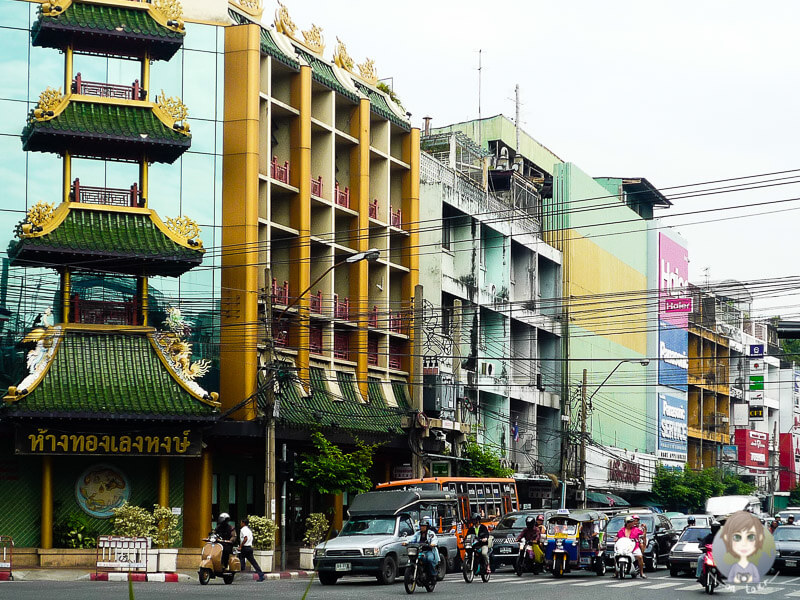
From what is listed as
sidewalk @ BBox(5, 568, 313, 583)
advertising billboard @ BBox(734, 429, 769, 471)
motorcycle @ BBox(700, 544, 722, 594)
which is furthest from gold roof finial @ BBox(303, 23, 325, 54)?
advertising billboard @ BBox(734, 429, 769, 471)

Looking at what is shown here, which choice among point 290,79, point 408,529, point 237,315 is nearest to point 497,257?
point 290,79

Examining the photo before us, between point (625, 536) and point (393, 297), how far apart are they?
22231mm

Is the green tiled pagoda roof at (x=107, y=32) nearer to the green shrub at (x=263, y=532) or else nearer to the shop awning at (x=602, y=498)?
the green shrub at (x=263, y=532)

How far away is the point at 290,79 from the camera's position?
47.7 m

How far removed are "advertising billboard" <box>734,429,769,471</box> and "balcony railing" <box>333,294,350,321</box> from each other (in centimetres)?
5742

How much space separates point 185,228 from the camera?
4056 centimetres

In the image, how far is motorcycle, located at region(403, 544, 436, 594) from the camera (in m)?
26.5

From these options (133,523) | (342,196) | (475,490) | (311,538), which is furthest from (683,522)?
(133,523)

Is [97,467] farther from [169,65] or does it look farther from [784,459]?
[784,459]

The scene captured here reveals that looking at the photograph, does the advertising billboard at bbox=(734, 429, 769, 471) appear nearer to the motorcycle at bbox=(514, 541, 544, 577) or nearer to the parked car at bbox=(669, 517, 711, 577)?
the parked car at bbox=(669, 517, 711, 577)

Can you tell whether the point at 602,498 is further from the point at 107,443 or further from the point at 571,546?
the point at 107,443

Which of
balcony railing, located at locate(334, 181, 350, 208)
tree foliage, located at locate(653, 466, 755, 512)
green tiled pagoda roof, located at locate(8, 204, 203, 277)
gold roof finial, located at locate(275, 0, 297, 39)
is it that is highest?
gold roof finial, located at locate(275, 0, 297, 39)

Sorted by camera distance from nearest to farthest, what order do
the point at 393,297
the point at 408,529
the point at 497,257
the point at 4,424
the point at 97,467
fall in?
the point at 408,529, the point at 4,424, the point at 97,467, the point at 393,297, the point at 497,257

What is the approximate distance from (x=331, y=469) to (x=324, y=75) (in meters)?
16.9
